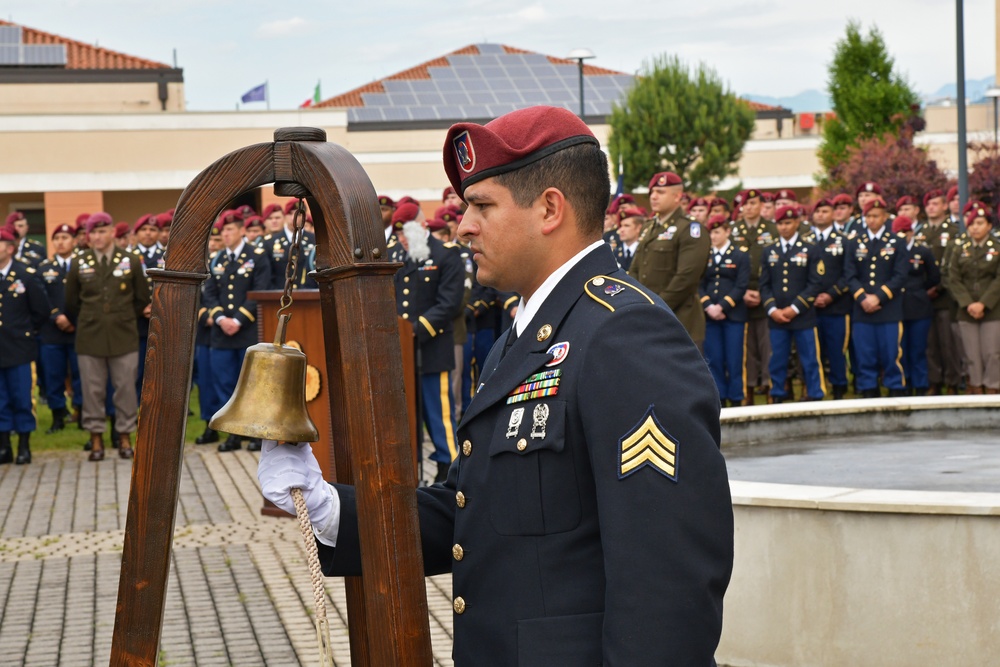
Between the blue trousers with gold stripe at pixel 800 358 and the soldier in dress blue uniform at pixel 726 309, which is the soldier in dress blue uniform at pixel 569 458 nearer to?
the soldier in dress blue uniform at pixel 726 309

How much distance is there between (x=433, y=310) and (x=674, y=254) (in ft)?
8.40

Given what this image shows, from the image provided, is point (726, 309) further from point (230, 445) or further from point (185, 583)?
point (185, 583)

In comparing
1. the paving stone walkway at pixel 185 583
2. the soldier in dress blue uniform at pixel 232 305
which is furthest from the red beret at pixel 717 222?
the paving stone walkway at pixel 185 583

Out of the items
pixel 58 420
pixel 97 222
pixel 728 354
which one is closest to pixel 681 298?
pixel 728 354

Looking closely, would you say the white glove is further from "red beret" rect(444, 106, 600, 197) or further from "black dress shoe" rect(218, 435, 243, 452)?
Answer: "black dress shoe" rect(218, 435, 243, 452)

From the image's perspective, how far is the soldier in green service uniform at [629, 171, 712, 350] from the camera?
1141 cm

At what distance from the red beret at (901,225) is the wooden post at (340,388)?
1278 centimetres

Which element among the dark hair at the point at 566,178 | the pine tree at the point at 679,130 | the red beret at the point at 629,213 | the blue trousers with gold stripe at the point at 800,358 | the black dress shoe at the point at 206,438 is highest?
the pine tree at the point at 679,130

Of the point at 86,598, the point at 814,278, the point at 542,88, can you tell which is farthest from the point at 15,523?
the point at 542,88

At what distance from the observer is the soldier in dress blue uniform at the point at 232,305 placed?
1230 cm

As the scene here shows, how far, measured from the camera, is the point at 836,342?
14.7 m

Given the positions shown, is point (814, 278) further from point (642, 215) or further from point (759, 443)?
point (759, 443)

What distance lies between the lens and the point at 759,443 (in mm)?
7465

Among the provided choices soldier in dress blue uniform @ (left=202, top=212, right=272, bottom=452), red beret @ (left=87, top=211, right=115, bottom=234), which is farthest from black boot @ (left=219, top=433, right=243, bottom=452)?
red beret @ (left=87, top=211, right=115, bottom=234)
